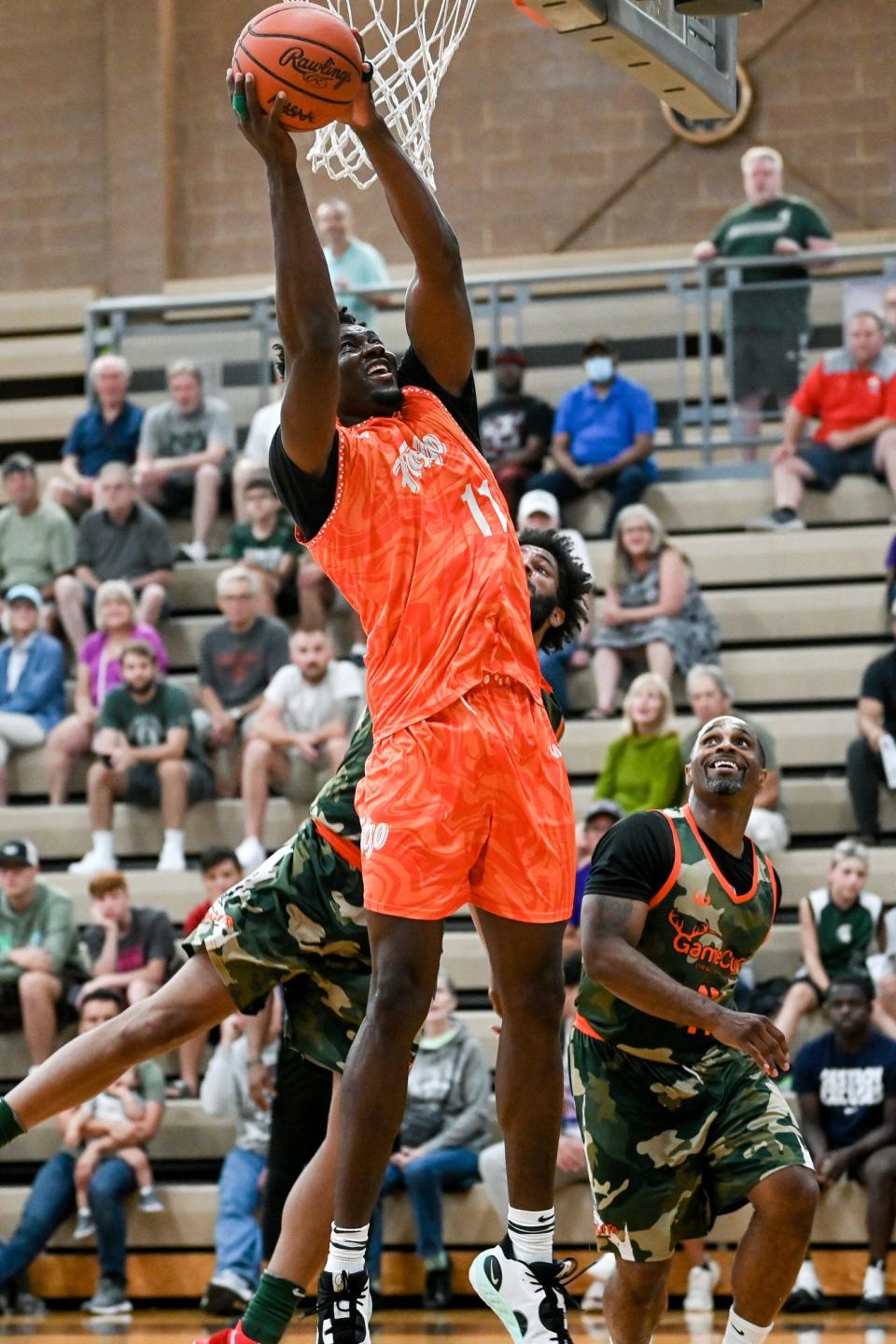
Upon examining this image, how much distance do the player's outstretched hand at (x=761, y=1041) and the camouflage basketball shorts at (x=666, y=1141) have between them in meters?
0.62

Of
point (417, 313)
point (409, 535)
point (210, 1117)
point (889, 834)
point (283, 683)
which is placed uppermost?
point (417, 313)

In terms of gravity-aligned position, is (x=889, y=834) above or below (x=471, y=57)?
below

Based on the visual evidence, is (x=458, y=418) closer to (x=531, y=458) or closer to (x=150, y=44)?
(x=531, y=458)

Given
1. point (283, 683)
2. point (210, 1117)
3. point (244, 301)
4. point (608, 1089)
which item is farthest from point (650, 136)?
point (608, 1089)

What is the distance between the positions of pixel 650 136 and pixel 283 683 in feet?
20.3

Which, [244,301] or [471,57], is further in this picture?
[471,57]

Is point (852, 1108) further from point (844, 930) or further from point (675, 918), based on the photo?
point (675, 918)

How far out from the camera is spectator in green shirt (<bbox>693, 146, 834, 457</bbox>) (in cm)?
1227

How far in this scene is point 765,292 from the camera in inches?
485

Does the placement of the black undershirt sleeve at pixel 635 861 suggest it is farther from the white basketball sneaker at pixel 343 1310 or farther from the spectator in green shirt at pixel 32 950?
the spectator in green shirt at pixel 32 950

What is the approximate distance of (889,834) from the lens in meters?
10.8

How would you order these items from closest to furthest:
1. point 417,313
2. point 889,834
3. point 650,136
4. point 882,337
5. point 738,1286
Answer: point 417,313 → point 738,1286 → point 889,834 → point 882,337 → point 650,136

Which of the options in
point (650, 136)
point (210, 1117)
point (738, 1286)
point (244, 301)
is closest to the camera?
point (738, 1286)

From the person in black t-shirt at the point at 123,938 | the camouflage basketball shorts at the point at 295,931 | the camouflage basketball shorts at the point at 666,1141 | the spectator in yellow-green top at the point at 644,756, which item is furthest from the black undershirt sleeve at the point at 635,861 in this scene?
the person in black t-shirt at the point at 123,938
